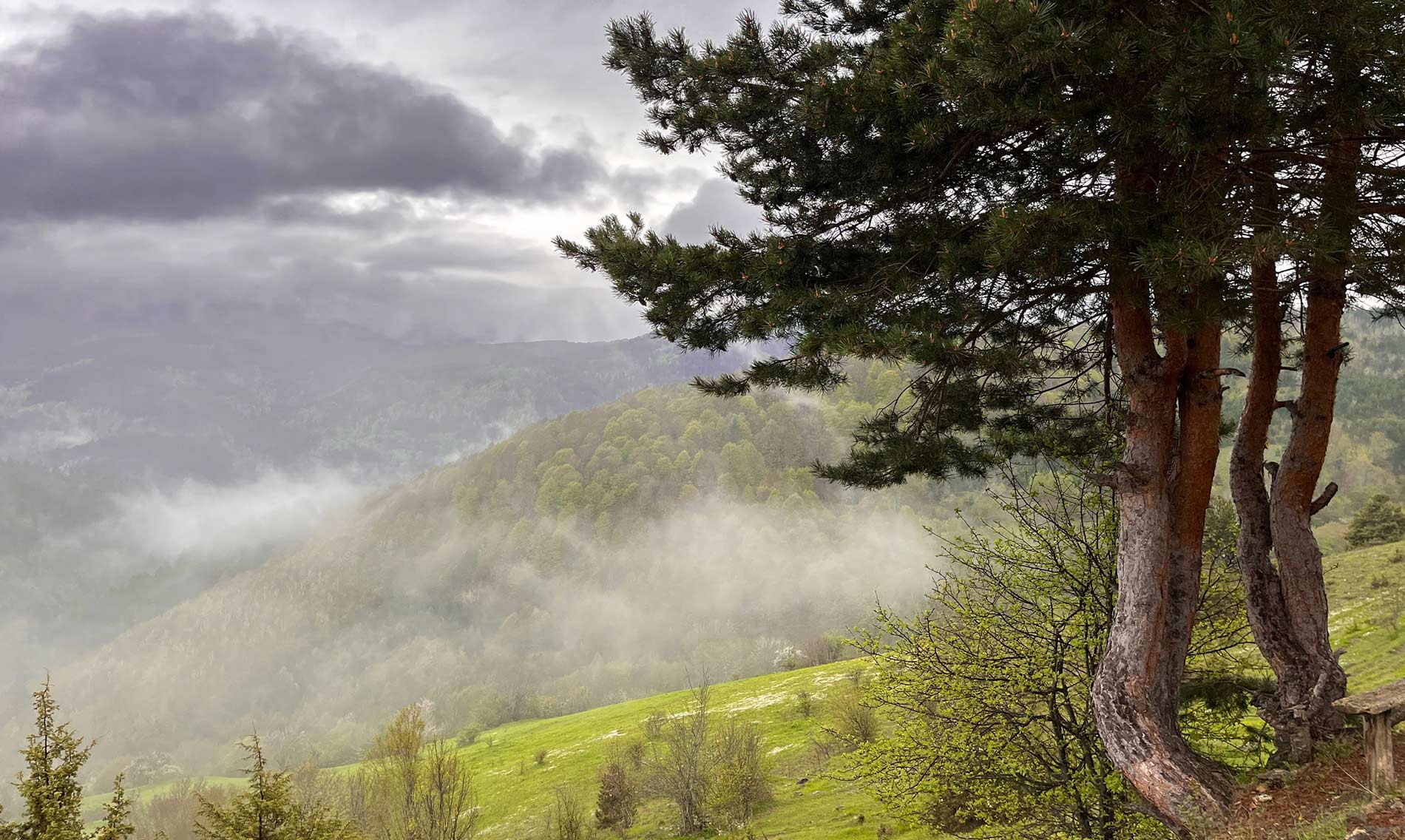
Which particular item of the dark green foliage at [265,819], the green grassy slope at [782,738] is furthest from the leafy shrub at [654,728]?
the dark green foliage at [265,819]

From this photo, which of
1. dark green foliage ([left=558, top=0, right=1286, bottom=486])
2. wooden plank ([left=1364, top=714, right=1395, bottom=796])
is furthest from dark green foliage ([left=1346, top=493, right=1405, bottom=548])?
wooden plank ([left=1364, top=714, right=1395, bottom=796])

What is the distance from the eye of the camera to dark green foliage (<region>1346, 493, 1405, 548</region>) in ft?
162

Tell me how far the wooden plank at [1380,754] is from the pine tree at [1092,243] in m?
1.17

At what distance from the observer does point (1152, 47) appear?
19.9 feet

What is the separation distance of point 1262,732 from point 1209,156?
6.94 meters

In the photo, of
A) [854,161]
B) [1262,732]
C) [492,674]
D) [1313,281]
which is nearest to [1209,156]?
[1313,281]

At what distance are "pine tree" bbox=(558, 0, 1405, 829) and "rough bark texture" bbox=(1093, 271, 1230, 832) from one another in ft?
0.09

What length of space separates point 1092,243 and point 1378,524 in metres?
61.1

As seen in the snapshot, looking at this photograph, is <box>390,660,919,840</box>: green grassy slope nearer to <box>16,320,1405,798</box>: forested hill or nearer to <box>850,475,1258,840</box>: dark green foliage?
<box>850,475,1258,840</box>: dark green foliage

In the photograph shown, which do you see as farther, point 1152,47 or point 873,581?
point 873,581

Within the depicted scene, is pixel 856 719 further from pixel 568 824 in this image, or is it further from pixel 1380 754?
pixel 1380 754

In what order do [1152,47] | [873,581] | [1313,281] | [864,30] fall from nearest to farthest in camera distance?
[1152,47] < [1313,281] < [864,30] < [873,581]

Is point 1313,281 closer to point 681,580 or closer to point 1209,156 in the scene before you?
point 1209,156

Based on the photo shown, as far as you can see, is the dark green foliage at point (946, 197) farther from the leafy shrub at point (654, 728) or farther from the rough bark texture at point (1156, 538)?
the leafy shrub at point (654, 728)
